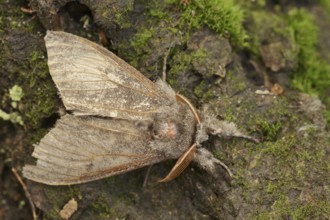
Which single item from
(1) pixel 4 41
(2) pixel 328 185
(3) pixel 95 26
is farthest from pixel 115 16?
(2) pixel 328 185

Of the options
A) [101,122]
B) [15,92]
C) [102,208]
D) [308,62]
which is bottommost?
[102,208]

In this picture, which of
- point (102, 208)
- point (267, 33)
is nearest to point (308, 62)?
point (267, 33)

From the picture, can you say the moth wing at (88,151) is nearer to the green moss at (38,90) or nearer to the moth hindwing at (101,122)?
the moth hindwing at (101,122)

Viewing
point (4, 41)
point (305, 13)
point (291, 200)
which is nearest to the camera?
point (291, 200)

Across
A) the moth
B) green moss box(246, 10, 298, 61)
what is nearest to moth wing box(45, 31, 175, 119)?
the moth

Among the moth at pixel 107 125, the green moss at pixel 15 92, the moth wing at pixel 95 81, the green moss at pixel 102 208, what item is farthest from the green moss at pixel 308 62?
the green moss at pixel 15 92

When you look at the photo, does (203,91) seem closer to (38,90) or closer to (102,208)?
(102,208)

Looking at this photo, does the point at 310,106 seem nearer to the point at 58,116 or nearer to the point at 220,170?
the point at 220,170
